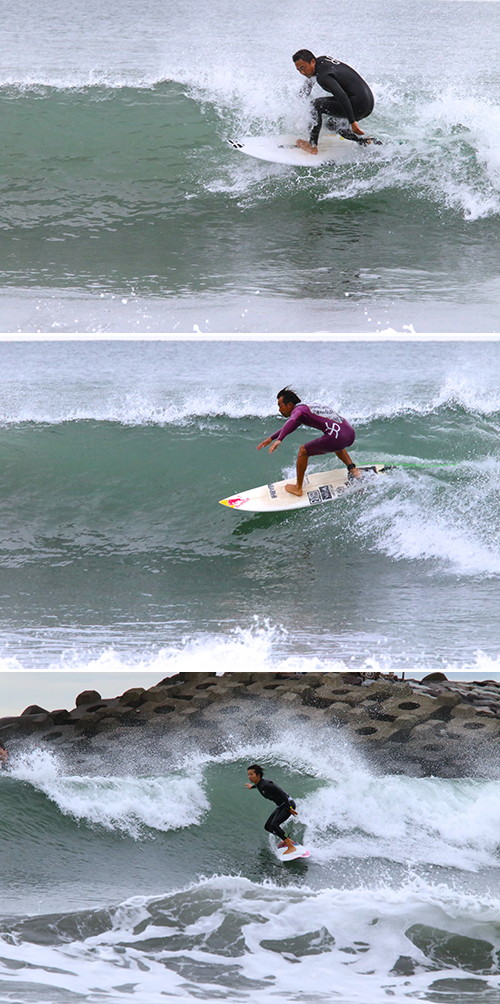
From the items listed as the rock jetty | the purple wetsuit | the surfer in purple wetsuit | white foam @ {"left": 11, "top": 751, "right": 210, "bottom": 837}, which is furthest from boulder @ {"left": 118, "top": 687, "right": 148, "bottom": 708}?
the purple wetsuit

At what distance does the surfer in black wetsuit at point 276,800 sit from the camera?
4.02 meters

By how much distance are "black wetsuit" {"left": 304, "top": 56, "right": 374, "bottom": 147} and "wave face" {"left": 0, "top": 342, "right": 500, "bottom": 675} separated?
0.93m

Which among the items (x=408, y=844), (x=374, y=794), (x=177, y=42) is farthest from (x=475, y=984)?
(x=177, y=42)

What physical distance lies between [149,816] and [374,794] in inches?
44.1

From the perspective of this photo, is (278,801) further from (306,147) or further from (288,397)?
(306,147)

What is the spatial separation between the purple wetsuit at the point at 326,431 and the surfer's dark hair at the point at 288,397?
0.16 ft

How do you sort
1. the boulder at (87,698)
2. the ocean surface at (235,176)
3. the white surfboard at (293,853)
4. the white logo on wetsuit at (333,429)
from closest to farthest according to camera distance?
the ocean surface at (235,176) < the white logo on wetsuit at (333,429) < the white surfboard at (293,853) < the boulder at (87,698)

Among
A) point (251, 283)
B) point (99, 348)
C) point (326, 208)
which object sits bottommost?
point (99, 348)

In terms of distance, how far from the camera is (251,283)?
336 cm

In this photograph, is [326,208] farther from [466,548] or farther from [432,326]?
[466,548]

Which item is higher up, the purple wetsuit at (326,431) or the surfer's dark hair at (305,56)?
the surfer's dark hair at (305,56)

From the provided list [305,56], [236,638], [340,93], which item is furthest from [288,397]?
[305,56]

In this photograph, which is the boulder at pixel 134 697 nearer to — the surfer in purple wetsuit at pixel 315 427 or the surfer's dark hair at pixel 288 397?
the surfer in purple wetsuit at pixel 315 427

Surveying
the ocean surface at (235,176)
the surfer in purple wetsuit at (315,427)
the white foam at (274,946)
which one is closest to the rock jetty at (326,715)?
the white foam at (274,946)
